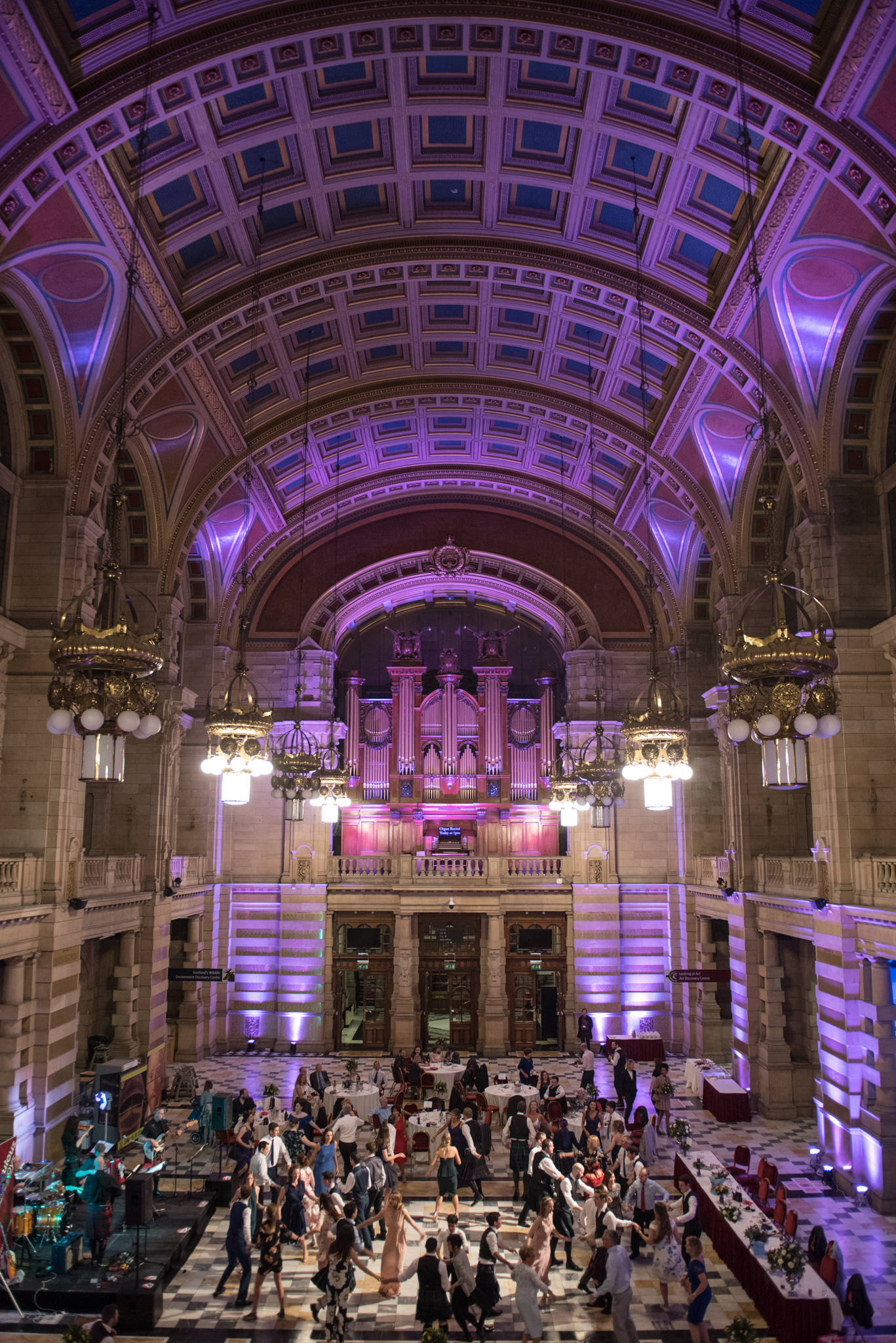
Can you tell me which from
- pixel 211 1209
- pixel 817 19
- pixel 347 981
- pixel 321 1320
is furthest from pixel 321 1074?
pixel 817 19

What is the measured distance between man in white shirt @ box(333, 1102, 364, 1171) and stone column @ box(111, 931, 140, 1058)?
6159 mm

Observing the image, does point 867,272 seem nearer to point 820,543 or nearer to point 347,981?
point 820,543

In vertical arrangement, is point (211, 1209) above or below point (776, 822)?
below

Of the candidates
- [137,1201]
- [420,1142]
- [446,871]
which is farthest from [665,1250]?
[446,871]

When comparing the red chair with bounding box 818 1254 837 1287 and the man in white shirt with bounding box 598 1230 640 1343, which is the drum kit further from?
the red chair with bounding box 818 1254 837 1287

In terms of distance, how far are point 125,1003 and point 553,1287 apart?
10.8 m

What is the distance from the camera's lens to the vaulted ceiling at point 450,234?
11688mm

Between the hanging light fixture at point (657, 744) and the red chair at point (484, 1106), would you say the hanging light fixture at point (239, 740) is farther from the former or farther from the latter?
the red chair at point (484, 1106)

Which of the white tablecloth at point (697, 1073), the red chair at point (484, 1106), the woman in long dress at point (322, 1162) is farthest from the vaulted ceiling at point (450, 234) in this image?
the red chair at point (484, 1106)

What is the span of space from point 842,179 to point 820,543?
5.65 meters

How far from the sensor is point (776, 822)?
20547 millimetres

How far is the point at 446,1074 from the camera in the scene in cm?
2069

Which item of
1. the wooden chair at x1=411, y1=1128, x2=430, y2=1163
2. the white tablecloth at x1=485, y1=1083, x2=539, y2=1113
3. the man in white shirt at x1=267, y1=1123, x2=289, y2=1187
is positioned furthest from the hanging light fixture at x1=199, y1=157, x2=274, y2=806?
the white tablecloth at x1=485, y1=1083, x2=539, y2=1113

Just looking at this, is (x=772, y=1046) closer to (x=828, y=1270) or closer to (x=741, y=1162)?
(x=741, y=1162)
